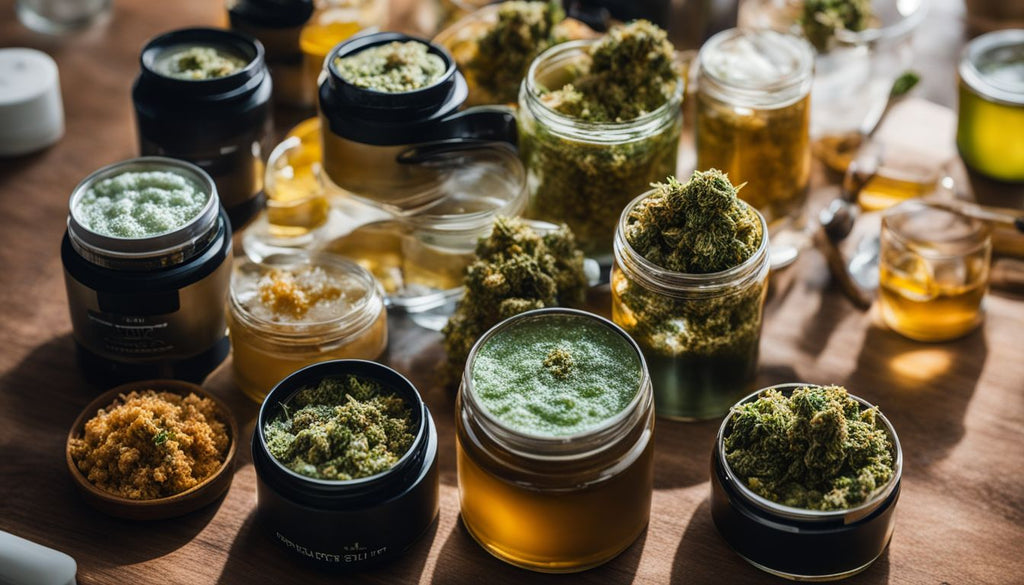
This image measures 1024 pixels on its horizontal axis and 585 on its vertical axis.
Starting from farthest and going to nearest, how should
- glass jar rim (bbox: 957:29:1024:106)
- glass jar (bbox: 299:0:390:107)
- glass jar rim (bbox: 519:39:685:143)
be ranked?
1. glass jar (bbox: 299:0:390:107)
2. glass jar rim (bbox: 957:29:1024:106)
3. glass jar rim (bbox: 519:39:685:143)

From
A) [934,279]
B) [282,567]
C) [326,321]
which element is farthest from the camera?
[934,279]

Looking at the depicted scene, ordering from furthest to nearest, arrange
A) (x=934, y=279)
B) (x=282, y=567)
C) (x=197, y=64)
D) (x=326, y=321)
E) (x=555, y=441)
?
(x=197, y=64) < (x=934, y=279) < (x=326, y=321) < (x=282, y=567) < (x=555, y=441)

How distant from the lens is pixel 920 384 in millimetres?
1571

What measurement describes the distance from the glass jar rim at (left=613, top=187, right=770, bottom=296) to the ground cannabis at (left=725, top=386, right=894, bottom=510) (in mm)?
151

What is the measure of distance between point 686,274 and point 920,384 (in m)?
0.39

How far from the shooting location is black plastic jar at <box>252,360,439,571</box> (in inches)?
49.8

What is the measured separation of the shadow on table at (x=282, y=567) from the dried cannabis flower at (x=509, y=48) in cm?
70

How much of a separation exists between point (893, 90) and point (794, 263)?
30 cm

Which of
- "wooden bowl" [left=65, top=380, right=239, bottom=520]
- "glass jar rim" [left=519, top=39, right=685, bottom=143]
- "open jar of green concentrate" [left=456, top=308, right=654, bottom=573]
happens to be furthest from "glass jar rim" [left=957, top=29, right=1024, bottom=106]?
"wooden bowl" [left=65, top=380, right=239, bottom=520]

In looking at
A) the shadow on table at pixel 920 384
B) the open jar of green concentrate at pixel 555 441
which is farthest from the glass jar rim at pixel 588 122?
the shadow on table at pixel 920 384

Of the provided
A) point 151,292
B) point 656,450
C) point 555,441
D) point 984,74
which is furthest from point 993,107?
point 151,292

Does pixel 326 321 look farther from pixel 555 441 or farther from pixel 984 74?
pixel 984 74

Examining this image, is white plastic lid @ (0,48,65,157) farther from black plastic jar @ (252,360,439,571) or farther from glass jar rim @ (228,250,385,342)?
black plastic jar @ (252,360,439,571)

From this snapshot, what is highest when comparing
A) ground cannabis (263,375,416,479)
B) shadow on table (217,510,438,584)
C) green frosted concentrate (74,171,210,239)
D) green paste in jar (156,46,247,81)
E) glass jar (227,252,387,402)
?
green paste in jar (156,46,247,81)
